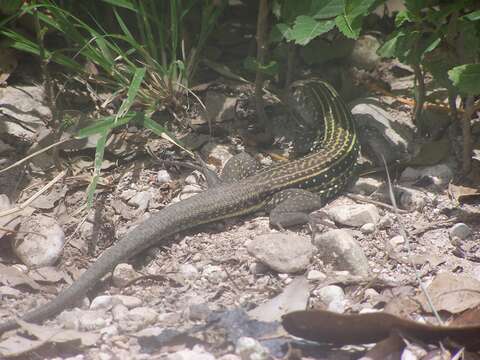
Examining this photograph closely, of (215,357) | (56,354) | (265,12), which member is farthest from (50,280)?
(265,12)

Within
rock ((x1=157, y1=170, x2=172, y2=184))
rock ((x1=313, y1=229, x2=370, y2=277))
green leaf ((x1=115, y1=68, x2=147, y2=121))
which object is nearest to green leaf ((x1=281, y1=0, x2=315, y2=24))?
green leaf ((x1=115, y1=68, x2=147, y2=121))

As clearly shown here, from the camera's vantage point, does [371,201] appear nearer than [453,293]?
No

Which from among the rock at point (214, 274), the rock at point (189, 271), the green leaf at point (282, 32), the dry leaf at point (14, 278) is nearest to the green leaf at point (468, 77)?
the green leaf at point (282, 32)

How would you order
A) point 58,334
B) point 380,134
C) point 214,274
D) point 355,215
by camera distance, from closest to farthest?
point 58,334 → point 214,274 → point 355,215 → point 380,134

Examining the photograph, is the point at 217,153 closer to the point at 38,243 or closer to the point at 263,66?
the point at 263,66

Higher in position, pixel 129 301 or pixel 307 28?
pixel 307 28

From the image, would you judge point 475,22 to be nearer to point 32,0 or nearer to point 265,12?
point 265,12

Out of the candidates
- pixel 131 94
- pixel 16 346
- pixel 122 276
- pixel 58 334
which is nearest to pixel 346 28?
pixel 131 94

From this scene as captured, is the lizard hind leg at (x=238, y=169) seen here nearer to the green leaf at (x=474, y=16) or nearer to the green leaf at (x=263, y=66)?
the green leaf at (x=263, y=66)

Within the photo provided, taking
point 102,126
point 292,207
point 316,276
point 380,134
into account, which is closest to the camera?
point 316,276
